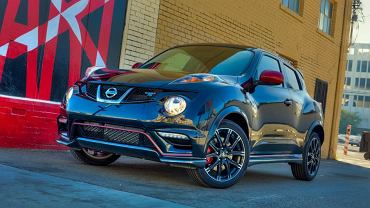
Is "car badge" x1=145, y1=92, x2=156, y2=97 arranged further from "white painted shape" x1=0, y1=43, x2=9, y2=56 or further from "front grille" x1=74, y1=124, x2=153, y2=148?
"white painted shape" x1=0, y1=43, x2=9, y2=56

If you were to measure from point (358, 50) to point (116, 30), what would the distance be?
98899 millimetres

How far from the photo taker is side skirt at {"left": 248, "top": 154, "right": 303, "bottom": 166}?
19.5ft

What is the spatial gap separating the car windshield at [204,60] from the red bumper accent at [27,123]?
1871 mm

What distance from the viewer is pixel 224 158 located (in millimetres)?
5371

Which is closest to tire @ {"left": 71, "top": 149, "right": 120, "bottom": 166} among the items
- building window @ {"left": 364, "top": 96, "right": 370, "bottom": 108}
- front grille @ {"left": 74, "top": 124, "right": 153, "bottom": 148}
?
front grille @ {"left": 74, "top": 124, "right": 153, "bottom": 148}

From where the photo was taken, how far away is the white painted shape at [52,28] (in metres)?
7.68

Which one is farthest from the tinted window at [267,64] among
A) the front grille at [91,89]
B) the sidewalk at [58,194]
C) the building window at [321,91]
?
the building window at [321,91]

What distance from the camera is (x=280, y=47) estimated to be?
1439 cm

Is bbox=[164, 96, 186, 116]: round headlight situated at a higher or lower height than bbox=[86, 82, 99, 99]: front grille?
lower

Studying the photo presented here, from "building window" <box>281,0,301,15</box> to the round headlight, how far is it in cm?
1039

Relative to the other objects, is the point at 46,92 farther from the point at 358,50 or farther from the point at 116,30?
the point at 358,50

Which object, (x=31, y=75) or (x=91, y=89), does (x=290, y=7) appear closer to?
(x=31, y=75)

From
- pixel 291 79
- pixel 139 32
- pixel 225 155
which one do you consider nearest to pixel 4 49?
pixel 139 32

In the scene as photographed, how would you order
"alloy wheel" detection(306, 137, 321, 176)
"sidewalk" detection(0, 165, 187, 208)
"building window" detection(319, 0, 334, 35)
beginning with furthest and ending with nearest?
"building window" detection(319, 0, 334, 35)
"alloy wheel" detection(306, 137, 321, 176)
"sidewalk" detection(0, 165, 187, 208)
